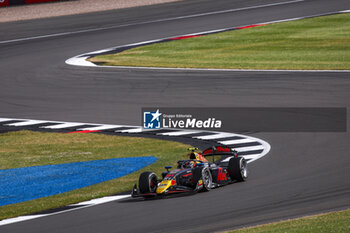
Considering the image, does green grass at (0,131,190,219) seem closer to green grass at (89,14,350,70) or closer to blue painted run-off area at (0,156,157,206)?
blue painted run-off area at (0,156,157,206)

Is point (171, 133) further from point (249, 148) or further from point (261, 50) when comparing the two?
point (261, 50)

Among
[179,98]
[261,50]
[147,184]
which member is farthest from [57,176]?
[261,50]

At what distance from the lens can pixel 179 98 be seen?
83.4 feet

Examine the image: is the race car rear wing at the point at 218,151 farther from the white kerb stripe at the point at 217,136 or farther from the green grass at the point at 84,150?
the white kerb stripe at the point at 217,136

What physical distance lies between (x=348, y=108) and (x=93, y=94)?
10.3 m

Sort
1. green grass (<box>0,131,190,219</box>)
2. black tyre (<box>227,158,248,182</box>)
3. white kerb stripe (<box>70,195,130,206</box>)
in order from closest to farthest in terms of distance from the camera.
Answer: white kerb stripe (<box>70,195,130,206</box>) → black tyre (<box>227,158,248,182</box>) → green grass (<box>0,131,190,219</box>)

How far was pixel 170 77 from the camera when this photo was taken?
29234 millimetres

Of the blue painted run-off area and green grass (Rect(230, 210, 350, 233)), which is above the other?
green grass (Rect(230, 210, 350, 233))

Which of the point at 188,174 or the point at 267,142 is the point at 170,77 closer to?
the point at 267,142

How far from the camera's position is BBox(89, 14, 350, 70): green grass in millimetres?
31188

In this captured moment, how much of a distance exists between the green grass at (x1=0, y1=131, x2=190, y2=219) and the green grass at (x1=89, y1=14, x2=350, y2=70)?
1093 centimetres

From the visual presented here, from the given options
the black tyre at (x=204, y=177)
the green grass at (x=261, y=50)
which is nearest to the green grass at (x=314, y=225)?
the black tyre at (x=204, y=177)

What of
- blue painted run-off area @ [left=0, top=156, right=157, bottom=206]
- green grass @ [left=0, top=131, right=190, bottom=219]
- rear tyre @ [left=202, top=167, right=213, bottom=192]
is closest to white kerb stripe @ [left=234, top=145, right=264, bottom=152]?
green grass @ [left=0, top=131, right=190, bottom=219]

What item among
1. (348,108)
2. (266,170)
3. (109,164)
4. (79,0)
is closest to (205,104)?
(348,108)
